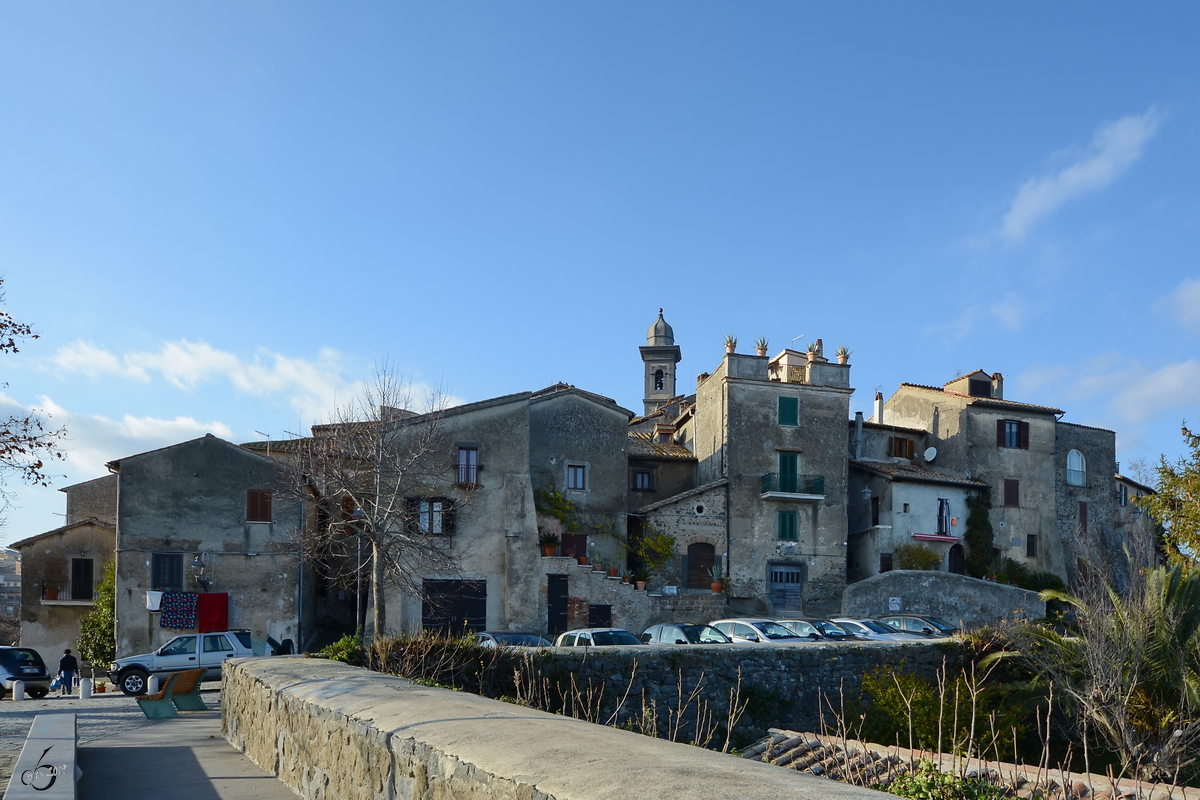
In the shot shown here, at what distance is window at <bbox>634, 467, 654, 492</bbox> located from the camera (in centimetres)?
3859

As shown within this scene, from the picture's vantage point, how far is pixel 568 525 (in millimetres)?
34469

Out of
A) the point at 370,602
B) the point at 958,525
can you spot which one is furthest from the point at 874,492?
the point at 370,602

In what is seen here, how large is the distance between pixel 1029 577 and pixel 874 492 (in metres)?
8.13

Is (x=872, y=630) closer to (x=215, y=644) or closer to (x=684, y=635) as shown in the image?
(x=684, y=635)

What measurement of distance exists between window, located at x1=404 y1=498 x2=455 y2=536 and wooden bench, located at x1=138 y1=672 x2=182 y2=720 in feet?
50.5

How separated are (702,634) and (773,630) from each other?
1.69m

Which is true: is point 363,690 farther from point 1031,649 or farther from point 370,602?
point 370,602

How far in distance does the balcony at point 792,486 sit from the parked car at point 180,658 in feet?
65.4

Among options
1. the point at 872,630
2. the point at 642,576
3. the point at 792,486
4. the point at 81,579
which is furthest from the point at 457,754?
the point at 81,579

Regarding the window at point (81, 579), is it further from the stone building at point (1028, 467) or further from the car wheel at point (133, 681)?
the stone building at point (1028, 467)

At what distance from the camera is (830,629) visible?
79.4 feet

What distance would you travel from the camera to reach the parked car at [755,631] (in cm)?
2183

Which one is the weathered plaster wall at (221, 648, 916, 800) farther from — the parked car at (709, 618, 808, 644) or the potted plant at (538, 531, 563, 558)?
the potted plant at (538, 531, 563, 558)

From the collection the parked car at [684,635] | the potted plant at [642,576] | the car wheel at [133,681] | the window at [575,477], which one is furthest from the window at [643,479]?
the car wheel at [133,681]
